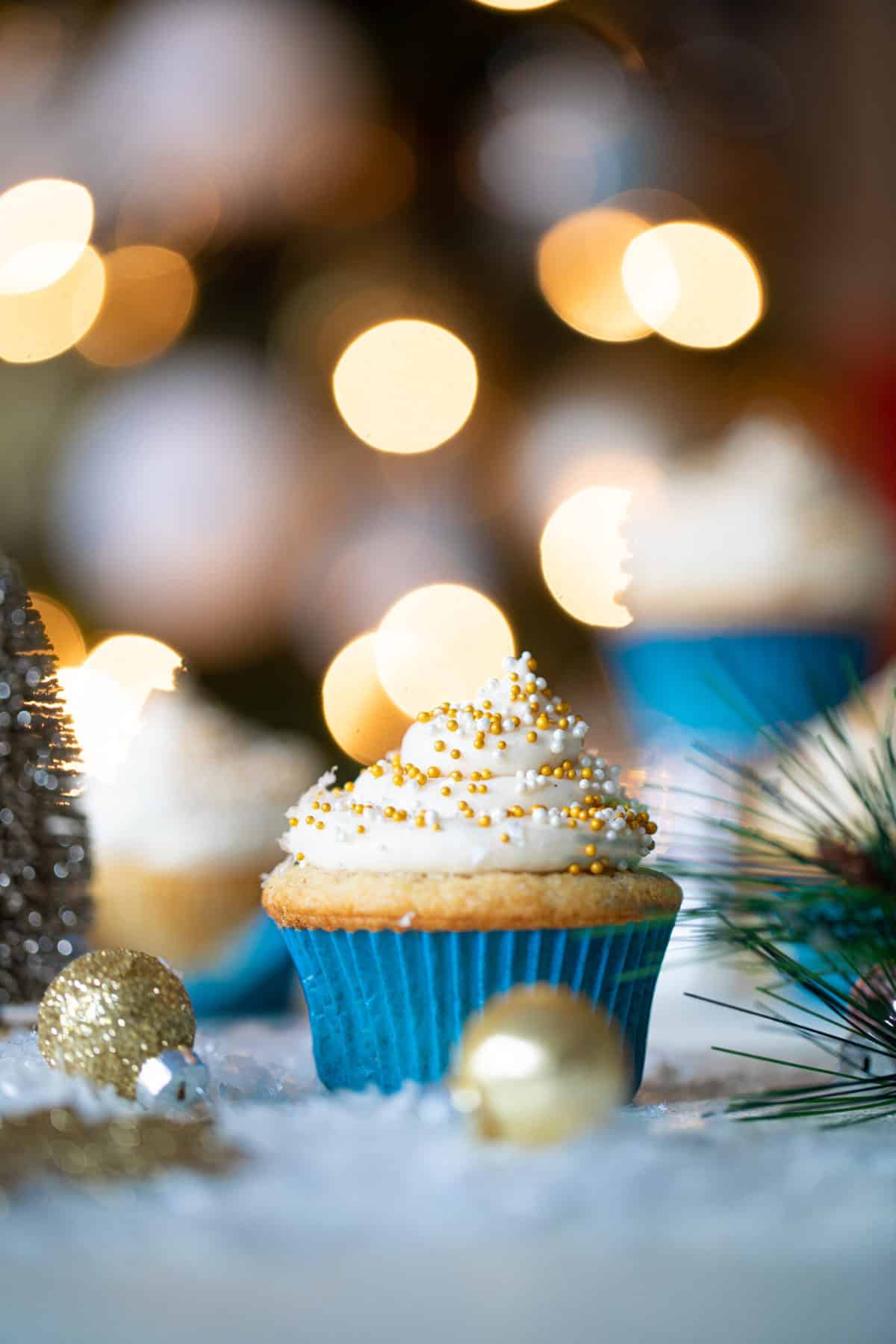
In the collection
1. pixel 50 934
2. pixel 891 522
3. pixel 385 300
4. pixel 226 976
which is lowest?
pixel 226 976

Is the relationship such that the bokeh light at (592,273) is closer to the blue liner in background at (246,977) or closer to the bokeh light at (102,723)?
the bokeh light at (102,723)

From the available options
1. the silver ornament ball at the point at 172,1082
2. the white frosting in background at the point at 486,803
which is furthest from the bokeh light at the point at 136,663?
the silver ornament ball at the point at 172,1082

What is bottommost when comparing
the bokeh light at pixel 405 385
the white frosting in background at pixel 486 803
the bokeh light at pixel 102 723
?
the bokeh light at pixel 102 723

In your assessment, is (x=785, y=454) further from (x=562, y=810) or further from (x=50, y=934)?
(x=50, y=934)

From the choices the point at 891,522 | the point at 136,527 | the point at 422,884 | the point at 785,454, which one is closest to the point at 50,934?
the point at 422,884

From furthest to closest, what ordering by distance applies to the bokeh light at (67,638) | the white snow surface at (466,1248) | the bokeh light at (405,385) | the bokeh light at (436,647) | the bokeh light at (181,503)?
the bokeh light at (436,647) < the bokeh light at (405,385) < the bokeh light at (181,503) < the bokeh light at (67,638) < the white snow surface at (466,1248)
